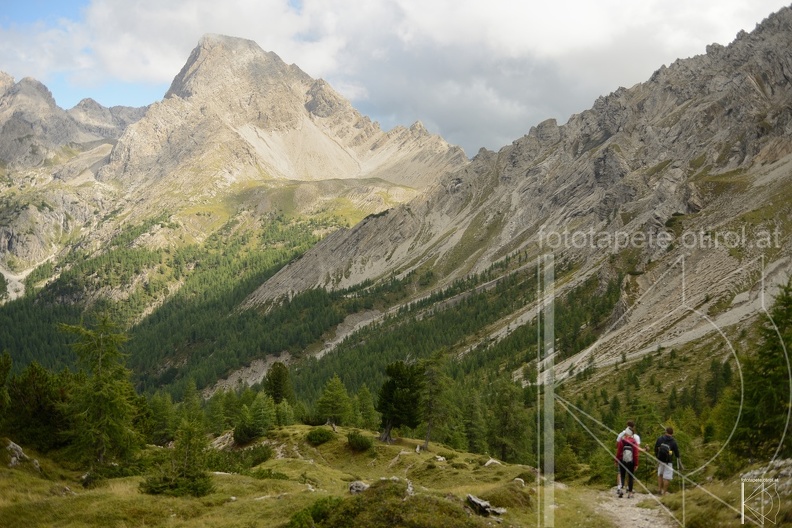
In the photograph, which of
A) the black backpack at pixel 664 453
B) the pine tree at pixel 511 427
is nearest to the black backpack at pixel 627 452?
the black backpack at pixel 664 453

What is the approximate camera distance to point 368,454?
50469 mm

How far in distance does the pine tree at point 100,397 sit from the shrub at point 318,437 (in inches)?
966

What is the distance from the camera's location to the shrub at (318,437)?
181 feet

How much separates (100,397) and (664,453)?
29176 mm

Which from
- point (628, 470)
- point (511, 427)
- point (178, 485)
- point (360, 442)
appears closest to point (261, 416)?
point (360, 442)

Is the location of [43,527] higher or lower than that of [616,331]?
lower

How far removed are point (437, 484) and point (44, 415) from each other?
26.6m

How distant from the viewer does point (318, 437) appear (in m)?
55.2

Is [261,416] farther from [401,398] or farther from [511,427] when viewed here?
[511,427]

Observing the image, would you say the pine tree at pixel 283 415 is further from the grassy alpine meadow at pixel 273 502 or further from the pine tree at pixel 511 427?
the grassy alpine meadow at pixel 273 502

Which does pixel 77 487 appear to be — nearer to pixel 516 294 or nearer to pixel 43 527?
pixel 43 527

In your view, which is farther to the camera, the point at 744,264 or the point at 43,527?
the point at 744,264

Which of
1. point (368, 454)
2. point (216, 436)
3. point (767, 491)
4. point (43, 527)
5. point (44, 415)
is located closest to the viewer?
point (767, 491)

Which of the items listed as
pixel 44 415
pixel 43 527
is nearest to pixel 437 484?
pixel 43 527
